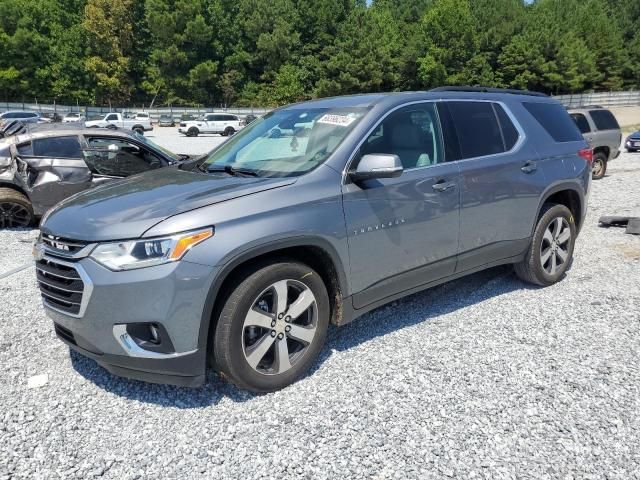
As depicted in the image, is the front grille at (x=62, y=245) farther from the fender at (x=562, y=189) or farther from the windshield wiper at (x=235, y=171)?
the fender at (x=562, y=189)

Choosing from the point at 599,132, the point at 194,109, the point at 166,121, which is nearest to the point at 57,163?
the point at 599,132

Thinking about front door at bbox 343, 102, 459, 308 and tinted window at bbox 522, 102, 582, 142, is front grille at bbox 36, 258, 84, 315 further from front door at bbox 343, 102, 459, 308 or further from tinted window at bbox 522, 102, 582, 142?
tinted window at bbox 522, 102, 582, 142

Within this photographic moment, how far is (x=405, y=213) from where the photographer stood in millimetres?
3605

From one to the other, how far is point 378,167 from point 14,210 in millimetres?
6545

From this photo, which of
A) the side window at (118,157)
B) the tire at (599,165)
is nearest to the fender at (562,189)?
the side window at (118,157)

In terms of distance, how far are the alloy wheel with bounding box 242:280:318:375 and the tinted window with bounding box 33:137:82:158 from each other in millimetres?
5796

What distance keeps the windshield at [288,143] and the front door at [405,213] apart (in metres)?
0.24

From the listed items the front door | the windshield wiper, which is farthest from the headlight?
the front door

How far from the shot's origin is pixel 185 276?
2.72 meters

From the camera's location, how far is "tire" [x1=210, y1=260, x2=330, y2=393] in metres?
2.93

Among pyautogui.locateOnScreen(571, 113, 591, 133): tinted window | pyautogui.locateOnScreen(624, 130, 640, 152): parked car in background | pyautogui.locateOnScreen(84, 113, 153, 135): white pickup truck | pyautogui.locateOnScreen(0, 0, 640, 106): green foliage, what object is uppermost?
pyautogui.locateOnScreen(0, 0, 640, 106): green foliage

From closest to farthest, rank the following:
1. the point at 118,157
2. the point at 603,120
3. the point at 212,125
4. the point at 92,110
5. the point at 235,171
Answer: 1. the point at 235,171
2. the point at 118,157
3. the point at 603,120
4. the point at 212,125
5. the point at 92,110

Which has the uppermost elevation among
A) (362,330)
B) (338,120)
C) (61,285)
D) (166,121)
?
(338,120)

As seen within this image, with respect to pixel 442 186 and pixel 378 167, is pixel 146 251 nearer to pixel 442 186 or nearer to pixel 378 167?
pixel 378 167
